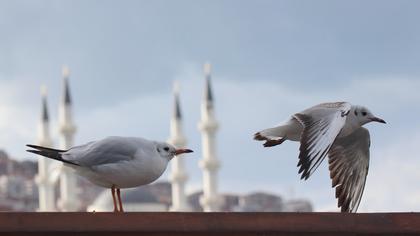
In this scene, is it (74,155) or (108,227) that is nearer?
(108,227)

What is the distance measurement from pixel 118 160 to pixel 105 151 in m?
0.07

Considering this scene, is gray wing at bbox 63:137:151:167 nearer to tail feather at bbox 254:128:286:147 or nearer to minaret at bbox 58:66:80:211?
tail feather at bbox 254:128:286:147

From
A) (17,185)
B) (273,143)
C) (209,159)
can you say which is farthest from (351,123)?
(17,185)

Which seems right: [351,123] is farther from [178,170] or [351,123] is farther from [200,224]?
[178,170]

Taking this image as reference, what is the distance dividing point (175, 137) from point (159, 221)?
4702 cm

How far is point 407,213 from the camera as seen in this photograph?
2.78 m

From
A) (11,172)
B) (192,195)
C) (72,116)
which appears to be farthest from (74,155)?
(192,195)

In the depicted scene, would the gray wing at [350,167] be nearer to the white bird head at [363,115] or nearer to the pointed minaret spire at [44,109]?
the white bird head at [363,115]

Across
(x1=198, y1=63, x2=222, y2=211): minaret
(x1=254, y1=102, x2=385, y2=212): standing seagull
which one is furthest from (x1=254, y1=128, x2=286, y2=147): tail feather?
(x1=198, y1=63, x2=222, y2=211): minaret

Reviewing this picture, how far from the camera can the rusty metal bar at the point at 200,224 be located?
2607mm

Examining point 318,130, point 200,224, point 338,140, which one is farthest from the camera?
point 338,140

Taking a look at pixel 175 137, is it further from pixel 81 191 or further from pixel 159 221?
pixel 159 221

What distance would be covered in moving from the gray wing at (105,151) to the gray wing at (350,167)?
0.97m

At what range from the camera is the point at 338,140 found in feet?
14.3
